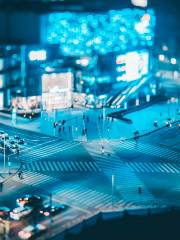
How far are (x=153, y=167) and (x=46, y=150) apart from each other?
1944 cm

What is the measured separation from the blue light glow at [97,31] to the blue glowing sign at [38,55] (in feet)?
Result: 11.1

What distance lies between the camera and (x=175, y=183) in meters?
80.6

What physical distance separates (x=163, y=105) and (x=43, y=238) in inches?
2833

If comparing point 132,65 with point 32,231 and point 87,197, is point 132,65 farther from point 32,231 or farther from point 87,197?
point 32,231

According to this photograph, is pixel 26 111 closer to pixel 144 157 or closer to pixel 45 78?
pixel 45 78

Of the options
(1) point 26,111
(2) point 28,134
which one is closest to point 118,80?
(1) point 26,111

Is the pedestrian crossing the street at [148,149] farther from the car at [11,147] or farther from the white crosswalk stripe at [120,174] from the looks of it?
→ the car at [11,147]

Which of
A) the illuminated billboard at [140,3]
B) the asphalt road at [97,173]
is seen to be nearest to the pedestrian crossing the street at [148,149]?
the asphalt road at [97,173]

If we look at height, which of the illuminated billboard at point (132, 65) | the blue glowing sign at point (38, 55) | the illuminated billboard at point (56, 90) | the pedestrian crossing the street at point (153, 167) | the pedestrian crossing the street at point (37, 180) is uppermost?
the blue glowing sign at point (38, 55)

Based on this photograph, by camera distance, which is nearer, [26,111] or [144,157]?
[144,157]

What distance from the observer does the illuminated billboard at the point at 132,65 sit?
129 meters

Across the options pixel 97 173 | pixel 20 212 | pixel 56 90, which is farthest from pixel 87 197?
pixel 56 90

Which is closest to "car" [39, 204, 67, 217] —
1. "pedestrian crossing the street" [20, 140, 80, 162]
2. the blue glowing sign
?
"pedestrian crossing the street" [20, 140, 80, 162]

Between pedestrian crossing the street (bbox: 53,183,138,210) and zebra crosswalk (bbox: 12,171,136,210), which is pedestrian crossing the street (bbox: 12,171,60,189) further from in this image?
pedestrian crossing the street (bbox: 53,183,138,210)
